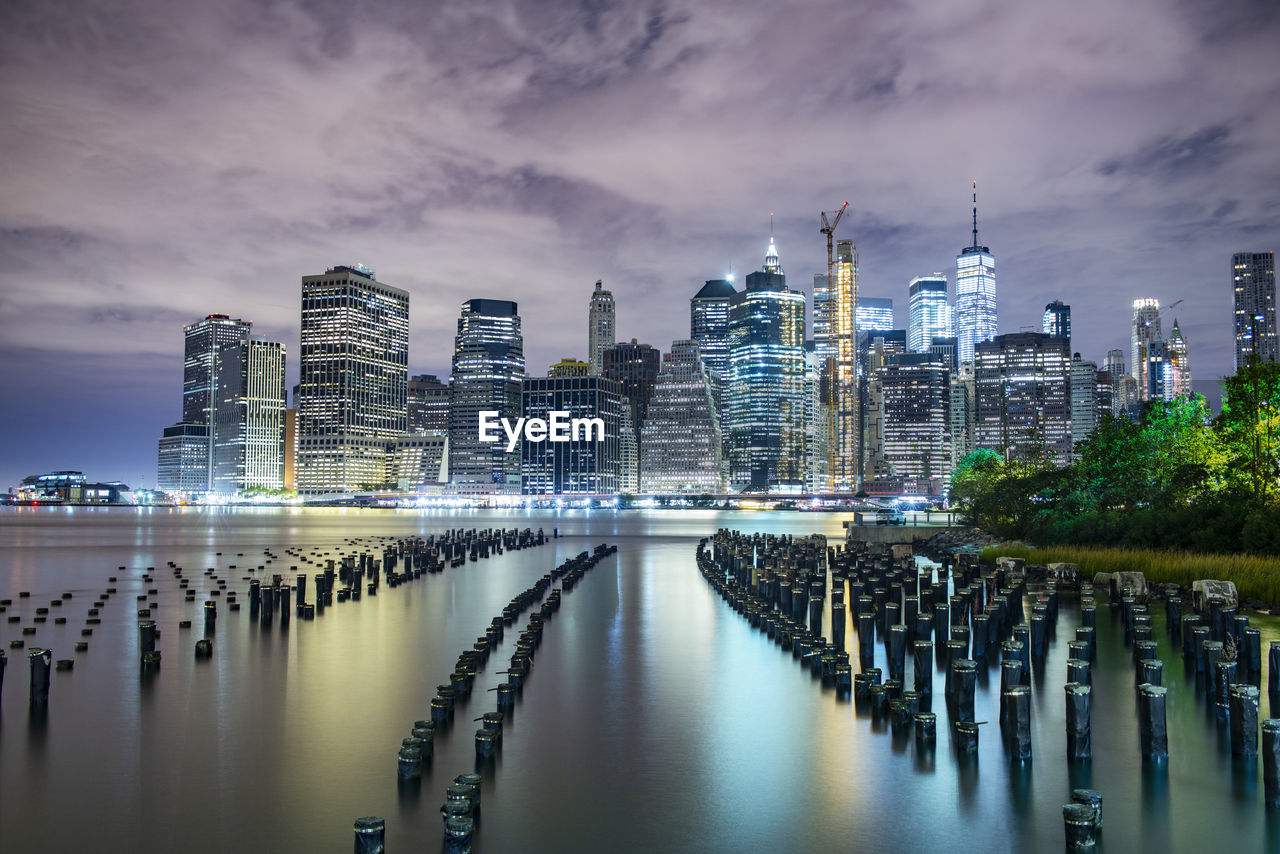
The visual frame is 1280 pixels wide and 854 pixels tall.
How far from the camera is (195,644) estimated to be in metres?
28.3

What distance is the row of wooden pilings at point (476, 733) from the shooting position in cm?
1259

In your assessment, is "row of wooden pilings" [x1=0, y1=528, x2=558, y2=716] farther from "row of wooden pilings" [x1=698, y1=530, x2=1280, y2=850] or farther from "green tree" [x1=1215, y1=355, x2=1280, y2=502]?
"green tree" [x1=1215, y1=355, x2=1280, y2=502]

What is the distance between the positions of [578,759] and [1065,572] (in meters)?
30.3

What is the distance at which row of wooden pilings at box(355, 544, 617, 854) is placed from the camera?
1259cm

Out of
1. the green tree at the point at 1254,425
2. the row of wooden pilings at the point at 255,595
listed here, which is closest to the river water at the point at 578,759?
the row of wooden pilings at the point at 255,595

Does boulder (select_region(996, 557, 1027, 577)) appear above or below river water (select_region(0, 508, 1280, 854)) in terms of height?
above

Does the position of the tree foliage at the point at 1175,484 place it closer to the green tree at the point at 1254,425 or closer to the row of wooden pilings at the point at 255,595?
the green tree at the point at 1254,425

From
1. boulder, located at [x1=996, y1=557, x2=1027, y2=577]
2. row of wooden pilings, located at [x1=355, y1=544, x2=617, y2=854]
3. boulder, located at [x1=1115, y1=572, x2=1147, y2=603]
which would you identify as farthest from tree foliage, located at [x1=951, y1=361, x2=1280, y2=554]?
row of wooden pilings, located at [x1=355, y1=544, x2=617, y2=854]

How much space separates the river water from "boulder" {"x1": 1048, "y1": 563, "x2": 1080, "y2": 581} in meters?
9.79

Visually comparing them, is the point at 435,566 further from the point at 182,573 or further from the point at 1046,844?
the point at 1046,844

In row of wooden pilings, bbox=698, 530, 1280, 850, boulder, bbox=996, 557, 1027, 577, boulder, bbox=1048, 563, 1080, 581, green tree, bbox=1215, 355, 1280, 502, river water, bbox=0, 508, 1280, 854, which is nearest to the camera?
river water, bbox=0, 508, 1280, 854

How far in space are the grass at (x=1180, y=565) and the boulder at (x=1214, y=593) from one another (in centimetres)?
274

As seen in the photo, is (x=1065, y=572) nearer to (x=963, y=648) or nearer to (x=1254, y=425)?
(x=1254, y=425)

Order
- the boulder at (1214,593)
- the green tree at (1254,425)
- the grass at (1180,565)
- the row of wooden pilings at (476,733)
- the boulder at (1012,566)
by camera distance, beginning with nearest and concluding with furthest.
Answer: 1. the row of wooden pilings at (476,733)
2. the boulder at (1214,593)
3. the grass at (1180,565)
4. the boulder at (1012,566)
5. the green tree at (1254,425)
